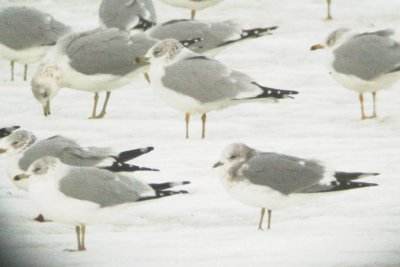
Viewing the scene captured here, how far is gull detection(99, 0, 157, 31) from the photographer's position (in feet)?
→ 35.3

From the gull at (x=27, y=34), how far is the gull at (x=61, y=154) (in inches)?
142

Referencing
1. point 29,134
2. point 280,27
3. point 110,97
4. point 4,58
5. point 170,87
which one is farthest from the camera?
point 280,27

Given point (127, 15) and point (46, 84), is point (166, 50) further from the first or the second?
point (127, 15)

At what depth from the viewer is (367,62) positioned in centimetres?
898

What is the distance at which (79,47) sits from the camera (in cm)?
931

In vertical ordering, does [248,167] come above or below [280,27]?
above

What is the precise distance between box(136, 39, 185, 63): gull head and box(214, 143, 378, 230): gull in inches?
94.0

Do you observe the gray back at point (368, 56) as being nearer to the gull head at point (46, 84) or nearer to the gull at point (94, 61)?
the gull at point (94, 61)

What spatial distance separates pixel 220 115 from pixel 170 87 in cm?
111

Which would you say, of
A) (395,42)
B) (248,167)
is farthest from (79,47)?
(248,167)

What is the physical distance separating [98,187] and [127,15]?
500cm

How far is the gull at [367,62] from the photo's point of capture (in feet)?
29.3

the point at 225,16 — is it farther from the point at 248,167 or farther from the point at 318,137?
the point at 248,167

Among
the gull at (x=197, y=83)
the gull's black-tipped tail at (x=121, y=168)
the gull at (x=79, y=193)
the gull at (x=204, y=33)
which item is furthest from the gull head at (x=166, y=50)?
the gull at (x=79, y=193)
